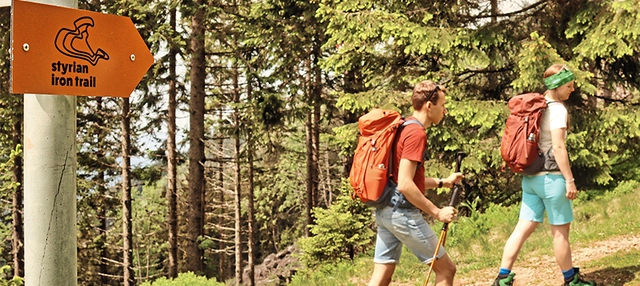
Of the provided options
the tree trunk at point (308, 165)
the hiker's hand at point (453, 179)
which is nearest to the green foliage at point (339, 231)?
the tree trunk at point (308, 165)

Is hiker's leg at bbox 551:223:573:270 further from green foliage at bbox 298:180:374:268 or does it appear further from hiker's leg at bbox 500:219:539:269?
green foliage at bbox 298:180:374:268

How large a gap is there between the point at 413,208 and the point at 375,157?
1.51 ft

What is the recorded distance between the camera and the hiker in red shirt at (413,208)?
3.71m

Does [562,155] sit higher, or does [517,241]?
[562,155]

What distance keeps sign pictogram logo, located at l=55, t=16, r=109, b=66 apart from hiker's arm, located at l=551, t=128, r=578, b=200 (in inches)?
151

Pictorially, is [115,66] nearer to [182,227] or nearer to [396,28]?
[396,28]

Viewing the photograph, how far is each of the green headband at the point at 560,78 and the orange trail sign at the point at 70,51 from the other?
3.75 meters

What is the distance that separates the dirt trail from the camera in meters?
5.61

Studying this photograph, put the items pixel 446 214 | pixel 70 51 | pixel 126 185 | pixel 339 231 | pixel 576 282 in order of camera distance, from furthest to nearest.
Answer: pixel 126 185, pixel 339 231, pixel 576 282, pixel 446 214, pixel 70 51

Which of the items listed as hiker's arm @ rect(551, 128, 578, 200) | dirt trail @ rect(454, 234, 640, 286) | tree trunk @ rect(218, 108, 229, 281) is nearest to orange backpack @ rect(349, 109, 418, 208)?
hiker's arm @ rect(551, 128, 578, 200)

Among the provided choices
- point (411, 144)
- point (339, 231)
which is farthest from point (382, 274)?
point (339, 231)

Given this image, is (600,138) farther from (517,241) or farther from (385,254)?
(385,254)

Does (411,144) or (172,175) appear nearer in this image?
(411,144)

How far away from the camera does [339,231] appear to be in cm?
1152
